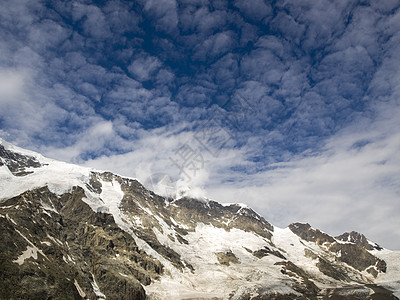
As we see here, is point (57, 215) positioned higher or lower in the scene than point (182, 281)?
higher

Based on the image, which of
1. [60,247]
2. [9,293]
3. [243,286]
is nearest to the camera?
[9,293]

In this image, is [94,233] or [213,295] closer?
[213,295]

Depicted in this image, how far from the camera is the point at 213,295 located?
171375 millimetres

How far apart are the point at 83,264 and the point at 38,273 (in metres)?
50.0

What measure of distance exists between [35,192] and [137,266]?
85.0 metres

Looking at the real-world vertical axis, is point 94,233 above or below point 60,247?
above

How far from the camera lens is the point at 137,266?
18575cm

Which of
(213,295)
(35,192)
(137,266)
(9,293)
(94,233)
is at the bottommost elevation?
(9,293)

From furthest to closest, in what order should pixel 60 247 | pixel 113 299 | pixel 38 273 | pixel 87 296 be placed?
pixel 60 247 < pixel 113 299 < pixel 87 296 < pixel 38 273

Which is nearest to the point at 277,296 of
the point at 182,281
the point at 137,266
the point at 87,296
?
the point at 182,281

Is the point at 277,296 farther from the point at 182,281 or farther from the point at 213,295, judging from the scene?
the point at 182,281

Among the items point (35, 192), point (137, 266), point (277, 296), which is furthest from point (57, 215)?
point (277, 296)

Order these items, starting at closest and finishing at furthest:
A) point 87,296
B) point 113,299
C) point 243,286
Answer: point 87,296 → point 113,299 → point 243,286

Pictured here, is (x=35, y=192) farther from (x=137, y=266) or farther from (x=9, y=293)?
Answer: (x=9, y=293)
